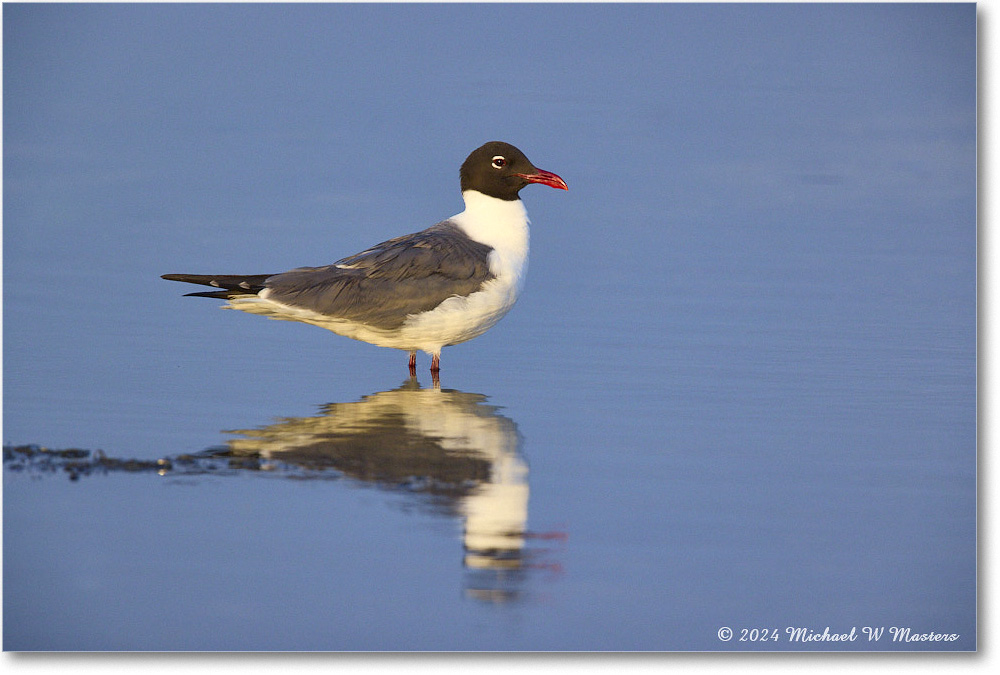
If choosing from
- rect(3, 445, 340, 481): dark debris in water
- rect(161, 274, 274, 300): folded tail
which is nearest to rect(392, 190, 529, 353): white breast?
rect(161, 274, 274, 300): folded tail

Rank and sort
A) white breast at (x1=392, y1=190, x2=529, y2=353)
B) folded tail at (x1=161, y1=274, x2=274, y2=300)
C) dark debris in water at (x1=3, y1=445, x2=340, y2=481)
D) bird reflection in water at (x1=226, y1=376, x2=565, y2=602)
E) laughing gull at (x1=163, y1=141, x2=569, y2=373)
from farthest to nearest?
white breast at (x1=392, y1=190, x2=529, y2=353)
laughing gull at (x1=163, y1=141, x2=569, y2=373)
folded tail at (x1=161, y1=274, x2=274, y2=300)
dark debris in water at (x1=3, y1=445, x2=340, y2=481)
bird reflection in water at (x1=226, y1=376, x2=565, y2=602)

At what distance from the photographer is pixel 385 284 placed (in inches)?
294

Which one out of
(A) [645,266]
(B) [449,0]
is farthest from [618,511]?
(A) [645,266]

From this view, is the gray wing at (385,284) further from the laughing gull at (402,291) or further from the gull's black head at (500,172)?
the gull's black head at (500,172)

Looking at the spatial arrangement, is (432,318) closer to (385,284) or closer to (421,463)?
(385,284)

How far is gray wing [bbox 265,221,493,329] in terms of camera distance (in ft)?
24.3

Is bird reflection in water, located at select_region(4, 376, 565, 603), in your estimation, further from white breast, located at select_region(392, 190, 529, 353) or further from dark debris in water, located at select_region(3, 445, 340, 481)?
white breast, located at select_region(392, 190, 529, 353)

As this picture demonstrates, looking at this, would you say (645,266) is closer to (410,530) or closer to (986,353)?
(986,353)

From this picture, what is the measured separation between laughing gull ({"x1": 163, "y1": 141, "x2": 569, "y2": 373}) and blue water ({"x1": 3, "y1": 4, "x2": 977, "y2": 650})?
13.5 inches

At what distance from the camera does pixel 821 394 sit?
7.39 m

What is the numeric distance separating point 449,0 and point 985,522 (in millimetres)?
3674
